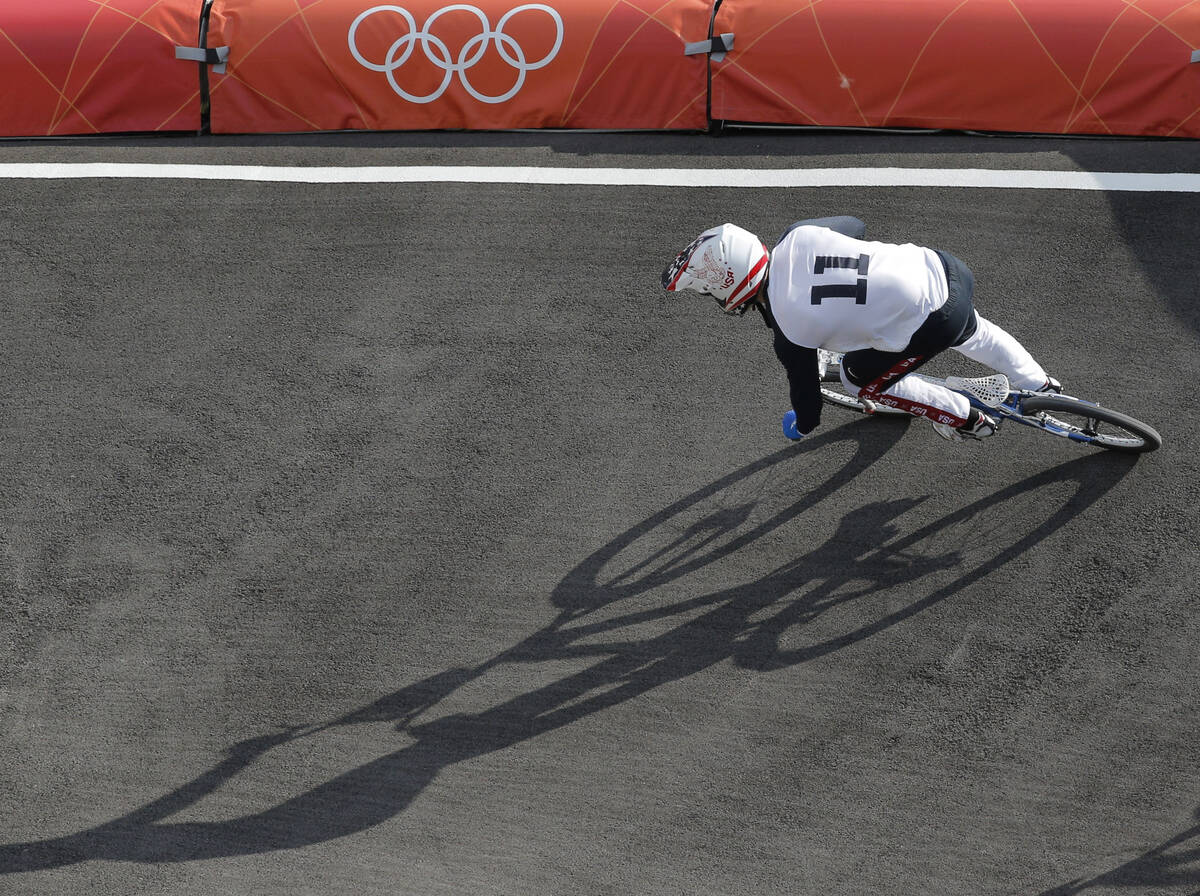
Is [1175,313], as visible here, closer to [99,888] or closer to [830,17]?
[830,17]

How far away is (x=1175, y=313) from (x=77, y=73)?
9819mm

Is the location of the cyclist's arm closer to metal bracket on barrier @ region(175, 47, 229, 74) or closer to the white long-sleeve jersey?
the white long-sleeve jersey

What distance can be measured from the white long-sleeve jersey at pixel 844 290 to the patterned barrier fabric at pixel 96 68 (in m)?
7.18

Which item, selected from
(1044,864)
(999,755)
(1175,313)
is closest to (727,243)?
(999,755)

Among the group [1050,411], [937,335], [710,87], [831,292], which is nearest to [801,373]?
[831,292]

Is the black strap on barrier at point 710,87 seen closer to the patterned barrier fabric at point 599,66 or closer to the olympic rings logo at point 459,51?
the patterned barrier fabric at point 599,66

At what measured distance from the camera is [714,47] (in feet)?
33.6

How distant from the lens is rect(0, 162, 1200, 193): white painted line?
9.55 meters

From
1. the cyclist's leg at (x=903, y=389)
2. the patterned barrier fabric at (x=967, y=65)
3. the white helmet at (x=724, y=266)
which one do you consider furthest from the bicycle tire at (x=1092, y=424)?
the patterned barrier fabric at (x=967, y=65)

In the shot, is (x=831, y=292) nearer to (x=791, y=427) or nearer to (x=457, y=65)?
(x=791, y=427)

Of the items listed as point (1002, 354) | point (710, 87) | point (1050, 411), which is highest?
point (710, 87)

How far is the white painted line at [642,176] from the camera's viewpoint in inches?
376

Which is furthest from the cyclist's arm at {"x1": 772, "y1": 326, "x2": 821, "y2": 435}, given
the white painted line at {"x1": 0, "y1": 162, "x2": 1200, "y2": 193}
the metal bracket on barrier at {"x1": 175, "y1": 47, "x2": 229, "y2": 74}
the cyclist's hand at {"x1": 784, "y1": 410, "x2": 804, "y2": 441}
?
the metal bracket on barrier at {"x1": 175, "y1": 47, "x2": 229, "y2": 74}

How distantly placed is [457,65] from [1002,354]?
606cm
